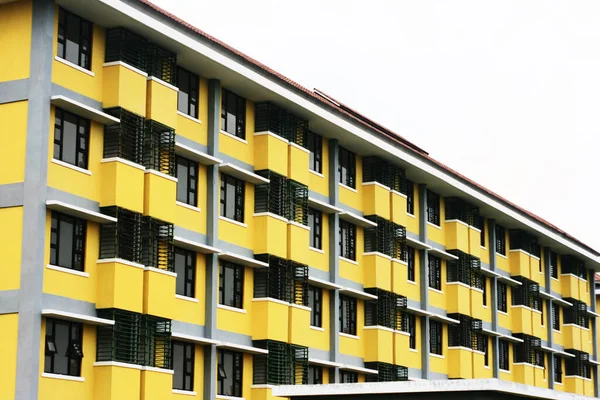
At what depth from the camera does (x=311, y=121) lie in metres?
39.1

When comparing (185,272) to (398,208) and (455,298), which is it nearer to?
(398,208)

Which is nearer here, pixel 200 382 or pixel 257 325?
pixel 200 382

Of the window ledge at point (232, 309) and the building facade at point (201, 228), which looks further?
the window ledge at point (232, 309)

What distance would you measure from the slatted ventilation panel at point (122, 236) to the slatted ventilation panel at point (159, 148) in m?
1.76

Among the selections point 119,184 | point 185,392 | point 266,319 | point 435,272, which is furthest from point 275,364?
point 435,272

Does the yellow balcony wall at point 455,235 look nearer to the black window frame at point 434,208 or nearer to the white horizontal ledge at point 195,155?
the black window frame at point 434,208

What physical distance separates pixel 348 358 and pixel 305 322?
12.8 feet

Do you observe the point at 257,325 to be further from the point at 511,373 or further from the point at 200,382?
the point at 511,373

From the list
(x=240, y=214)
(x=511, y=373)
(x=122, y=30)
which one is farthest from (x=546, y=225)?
(x=122, y=30)

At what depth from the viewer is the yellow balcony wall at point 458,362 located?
155 feet

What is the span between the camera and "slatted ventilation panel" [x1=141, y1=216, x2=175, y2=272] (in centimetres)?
3098

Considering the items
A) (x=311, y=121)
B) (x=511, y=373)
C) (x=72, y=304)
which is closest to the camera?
(x=72, y=304)

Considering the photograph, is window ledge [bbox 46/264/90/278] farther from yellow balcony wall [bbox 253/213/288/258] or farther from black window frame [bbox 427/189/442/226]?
black window frame [bbox 427/189/442/226]

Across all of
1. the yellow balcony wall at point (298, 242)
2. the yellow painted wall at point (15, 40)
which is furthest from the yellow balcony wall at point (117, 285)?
the yellow balcony wall at point (298, 242)
